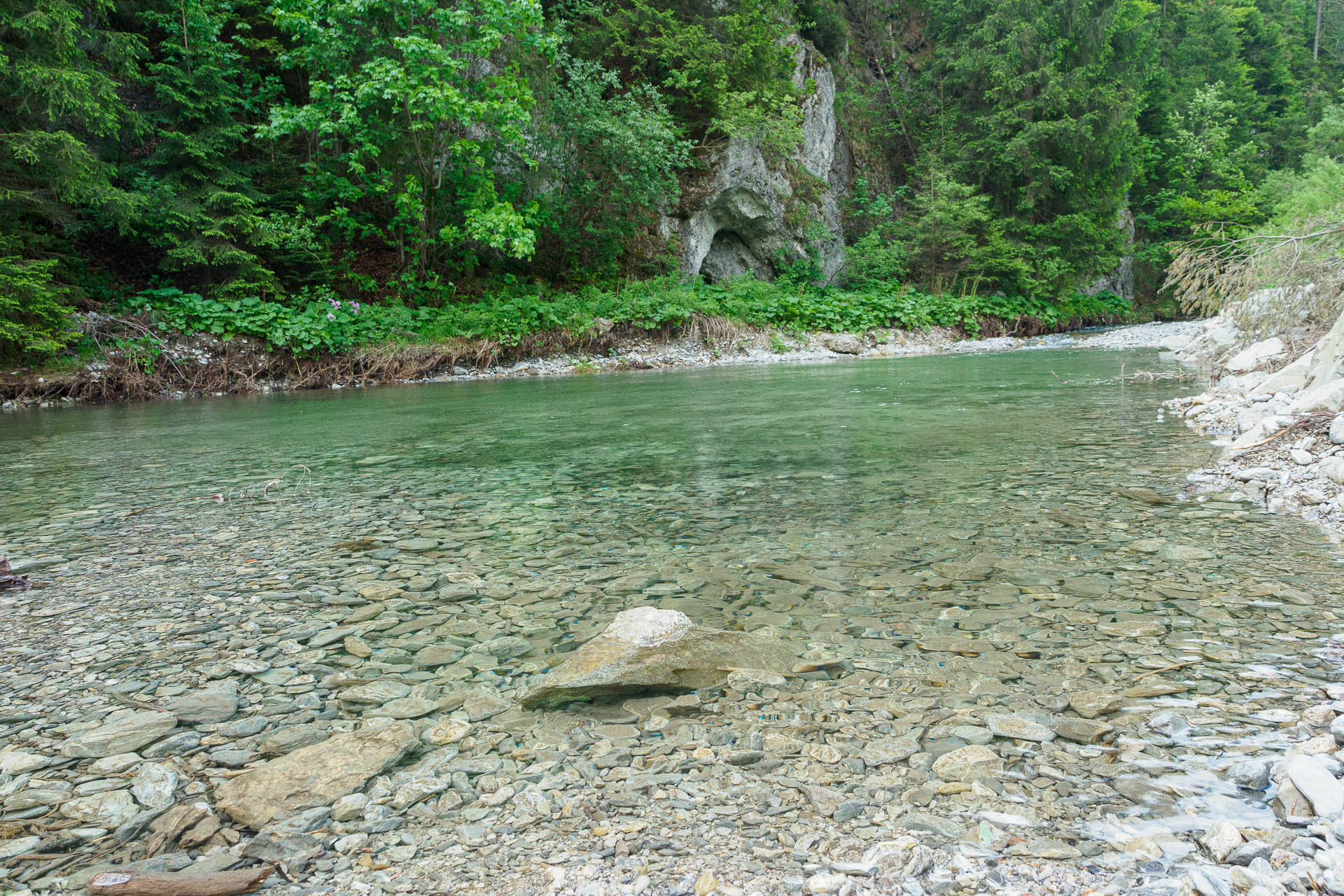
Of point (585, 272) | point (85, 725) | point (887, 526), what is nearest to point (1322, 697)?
point (887, 526)

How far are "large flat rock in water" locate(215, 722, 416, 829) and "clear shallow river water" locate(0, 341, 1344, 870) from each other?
313 millimetres

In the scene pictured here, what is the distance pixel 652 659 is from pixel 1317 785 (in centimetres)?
142

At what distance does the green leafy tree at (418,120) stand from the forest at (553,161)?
7 cm

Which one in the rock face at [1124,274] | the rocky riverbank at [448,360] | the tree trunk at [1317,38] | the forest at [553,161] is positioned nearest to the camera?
the rocky riverbank at [448,360]

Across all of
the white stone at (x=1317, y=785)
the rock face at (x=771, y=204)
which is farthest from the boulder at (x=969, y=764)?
the rock face at (x=771, y=204)

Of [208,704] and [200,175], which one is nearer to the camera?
[208,704]

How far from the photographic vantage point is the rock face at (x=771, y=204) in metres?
20.5

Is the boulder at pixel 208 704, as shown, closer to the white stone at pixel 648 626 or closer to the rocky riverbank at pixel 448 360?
the white stone at pixel 648 626

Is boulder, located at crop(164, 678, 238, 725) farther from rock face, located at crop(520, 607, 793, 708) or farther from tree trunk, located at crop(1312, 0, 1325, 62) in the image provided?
tree trunk, located at crop(1312, 0, 1325, 62)

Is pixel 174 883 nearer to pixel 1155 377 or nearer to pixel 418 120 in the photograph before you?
pixel 1155 377

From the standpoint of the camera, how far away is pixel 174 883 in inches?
51.0

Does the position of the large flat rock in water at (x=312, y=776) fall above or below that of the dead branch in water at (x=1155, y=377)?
above

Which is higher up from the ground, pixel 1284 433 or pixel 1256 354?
pixel 1256 354

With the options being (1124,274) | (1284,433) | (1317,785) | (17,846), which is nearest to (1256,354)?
(1284,433)
